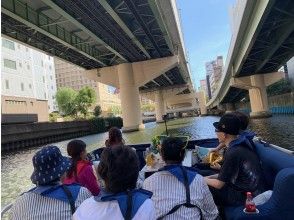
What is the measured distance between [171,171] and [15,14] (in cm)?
2288

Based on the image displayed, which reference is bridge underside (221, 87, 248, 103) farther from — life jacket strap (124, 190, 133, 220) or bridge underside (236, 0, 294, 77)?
life jacket strap (124, 190, 133, 220)

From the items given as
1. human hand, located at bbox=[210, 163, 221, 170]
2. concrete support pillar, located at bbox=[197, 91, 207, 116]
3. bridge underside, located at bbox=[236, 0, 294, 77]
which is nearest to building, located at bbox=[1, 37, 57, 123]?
bridge underside, located at bbox=[236, 0, 294, 77]

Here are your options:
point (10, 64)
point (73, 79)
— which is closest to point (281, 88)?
point (10, 64)

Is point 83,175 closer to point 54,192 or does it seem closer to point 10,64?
point 54,192

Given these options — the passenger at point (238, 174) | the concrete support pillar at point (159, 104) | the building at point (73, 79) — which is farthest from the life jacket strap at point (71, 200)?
the building at point (73, 79)

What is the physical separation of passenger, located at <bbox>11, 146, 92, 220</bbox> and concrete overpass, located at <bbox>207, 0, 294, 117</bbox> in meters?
18.5

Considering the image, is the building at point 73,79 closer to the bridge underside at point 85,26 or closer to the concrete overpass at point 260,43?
the concrete overpass at point 260,43

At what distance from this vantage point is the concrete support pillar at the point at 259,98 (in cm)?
5522

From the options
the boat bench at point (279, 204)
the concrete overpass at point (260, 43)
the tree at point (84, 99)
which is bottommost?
the boat bench at point (279, 204)

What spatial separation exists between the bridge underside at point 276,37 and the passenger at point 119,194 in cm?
2057

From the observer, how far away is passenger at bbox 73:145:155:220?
2691 mm

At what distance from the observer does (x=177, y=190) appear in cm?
349

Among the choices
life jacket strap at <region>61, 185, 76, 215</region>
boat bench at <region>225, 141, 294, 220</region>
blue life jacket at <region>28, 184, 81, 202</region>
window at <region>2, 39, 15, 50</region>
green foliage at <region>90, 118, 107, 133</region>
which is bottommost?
boat bench at <region>225, 141, 294, 220</region>

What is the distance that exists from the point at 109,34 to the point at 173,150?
28570 millimetres
